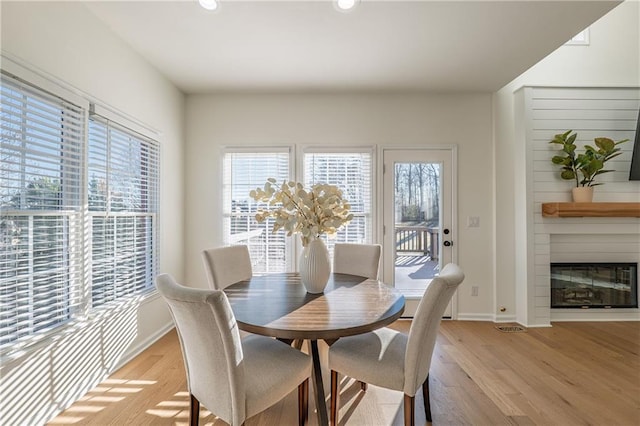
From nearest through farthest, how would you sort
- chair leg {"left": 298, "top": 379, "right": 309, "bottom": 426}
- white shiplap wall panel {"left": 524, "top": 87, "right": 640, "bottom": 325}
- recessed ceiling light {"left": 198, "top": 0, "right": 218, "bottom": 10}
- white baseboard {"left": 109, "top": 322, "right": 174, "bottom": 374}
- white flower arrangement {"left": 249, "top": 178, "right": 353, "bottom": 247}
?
chair leg {"left": 298, "top": 379, "right": 309, "bottom": 426}
white flower arrangement {"left": 249, "top": 178, "right": 353, "bottom": 247}
recessed ceiling light {"left": 198, "top": 0, "right": 218, "bottom": 10}
white baseboard {"left": 109, "top": 322, "right": 174, "bottom": 374}
white shiplap wall panel {"left": 524, "top": 87, "right": 640, "bottom": 325}

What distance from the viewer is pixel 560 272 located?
11.6 feet

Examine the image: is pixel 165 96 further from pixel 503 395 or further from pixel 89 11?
pixel 503 395

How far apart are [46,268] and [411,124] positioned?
11.3 feet

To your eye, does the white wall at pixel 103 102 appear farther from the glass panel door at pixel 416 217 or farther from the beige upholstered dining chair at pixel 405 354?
the glass panel door at pixel 416 217

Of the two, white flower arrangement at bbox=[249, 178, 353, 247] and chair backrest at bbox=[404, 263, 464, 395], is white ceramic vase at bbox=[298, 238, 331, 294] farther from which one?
chair backrest at bbox=[404, 263, 464, 395]

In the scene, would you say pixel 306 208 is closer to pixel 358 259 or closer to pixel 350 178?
pixel 358 259

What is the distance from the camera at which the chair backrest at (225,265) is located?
7.41 ft

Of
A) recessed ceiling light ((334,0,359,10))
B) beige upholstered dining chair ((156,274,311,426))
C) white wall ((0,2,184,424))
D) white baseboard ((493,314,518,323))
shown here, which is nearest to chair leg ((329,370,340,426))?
beige upholstered dining chair ((156,274,311,426))

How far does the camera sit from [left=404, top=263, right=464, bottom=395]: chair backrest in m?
1.42

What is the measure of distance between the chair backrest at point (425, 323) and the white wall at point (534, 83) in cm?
247

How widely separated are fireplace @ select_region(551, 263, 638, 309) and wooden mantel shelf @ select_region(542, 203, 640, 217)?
2.11 ft

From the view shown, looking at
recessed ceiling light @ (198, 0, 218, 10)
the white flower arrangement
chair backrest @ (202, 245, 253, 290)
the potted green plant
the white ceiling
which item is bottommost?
chair backrest @ (202, 245, 253, 290)

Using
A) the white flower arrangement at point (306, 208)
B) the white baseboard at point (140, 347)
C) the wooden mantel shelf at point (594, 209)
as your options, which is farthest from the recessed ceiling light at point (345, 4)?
the white baseboard at point (140, 347)

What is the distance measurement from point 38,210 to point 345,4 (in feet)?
7.33
